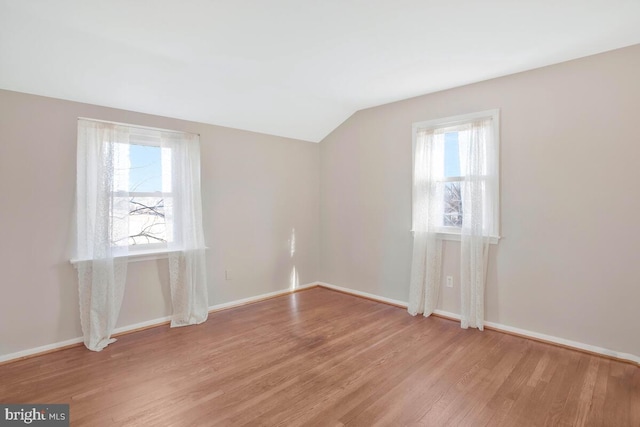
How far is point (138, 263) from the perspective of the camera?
3287 millimetres

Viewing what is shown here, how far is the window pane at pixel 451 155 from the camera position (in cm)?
355

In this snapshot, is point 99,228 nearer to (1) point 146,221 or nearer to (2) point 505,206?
(1) point 146,221

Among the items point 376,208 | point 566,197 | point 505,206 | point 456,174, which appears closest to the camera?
point 566,197

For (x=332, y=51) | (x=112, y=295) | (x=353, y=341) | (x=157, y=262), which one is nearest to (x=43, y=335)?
(x=112, y=295)

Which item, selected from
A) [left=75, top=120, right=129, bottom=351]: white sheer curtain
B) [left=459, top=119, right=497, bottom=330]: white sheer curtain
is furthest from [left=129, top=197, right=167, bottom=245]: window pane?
[left=459, top=119, right=497, bottom=330]: white sheer curtain

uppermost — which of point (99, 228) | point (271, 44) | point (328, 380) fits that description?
point (271, 44)

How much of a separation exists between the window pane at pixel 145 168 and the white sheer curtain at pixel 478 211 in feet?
10.5

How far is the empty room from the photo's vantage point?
6.88 feet

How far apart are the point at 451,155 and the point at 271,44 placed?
2232 millimetres

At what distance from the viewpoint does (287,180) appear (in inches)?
179

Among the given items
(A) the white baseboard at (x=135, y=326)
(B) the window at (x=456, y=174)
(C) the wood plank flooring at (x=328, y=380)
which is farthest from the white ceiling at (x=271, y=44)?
→ (C) the wood plank flooring at (x=328, y=380)

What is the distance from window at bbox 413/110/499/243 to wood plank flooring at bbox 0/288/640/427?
1.11 meters

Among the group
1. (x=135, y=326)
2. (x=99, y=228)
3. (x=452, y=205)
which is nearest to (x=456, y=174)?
(x=452, y=205)

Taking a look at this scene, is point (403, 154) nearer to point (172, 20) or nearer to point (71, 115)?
point (172, 20)
